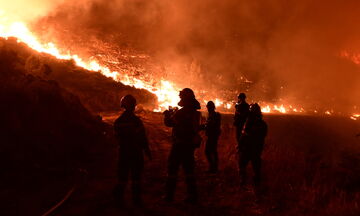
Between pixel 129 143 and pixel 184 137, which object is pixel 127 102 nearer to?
pixel 129 143

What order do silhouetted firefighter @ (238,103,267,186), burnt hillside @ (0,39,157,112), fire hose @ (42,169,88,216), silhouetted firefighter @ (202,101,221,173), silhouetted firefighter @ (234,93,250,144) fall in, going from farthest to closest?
burnt hillside @ (0,39,157,112) → silhouetted firefighter @ (202,101,221,173) → silhouetted firefighter @ (234,93,250,144) → silhouetted firefighter @ (238,103,267,186) → fire hose @ (42,169,88,216)

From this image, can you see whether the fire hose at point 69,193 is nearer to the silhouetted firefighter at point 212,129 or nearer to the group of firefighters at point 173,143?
the group of firefighters at point 173,143

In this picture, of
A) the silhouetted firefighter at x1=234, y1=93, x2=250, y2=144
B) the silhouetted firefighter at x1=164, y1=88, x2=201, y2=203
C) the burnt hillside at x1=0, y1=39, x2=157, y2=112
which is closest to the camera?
the silhouetted firefighter at x1=164, y1=88, x2=201, y2=203

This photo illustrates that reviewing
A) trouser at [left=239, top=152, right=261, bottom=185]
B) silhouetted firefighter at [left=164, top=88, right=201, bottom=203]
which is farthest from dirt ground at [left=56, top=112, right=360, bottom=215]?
silhouetted firefighter at [left=164, top=88, right=201, bottom=203]

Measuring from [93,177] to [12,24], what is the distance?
38.5 metres

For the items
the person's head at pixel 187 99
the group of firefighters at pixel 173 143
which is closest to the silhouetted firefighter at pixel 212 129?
the group of firefighters at pixel 173 143

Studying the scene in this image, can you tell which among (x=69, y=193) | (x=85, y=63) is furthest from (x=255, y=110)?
(x=85, y=63)

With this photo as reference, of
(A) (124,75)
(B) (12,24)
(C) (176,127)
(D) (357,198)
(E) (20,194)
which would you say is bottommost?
(E) (20,194)

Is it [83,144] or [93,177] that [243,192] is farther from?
[83,144]

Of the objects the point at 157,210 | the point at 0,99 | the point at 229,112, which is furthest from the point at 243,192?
the point at 229,112

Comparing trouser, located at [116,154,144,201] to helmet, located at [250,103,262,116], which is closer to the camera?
trouser, located at [116,154,144,201]

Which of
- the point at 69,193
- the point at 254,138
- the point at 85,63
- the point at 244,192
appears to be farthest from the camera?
the point at 85,63

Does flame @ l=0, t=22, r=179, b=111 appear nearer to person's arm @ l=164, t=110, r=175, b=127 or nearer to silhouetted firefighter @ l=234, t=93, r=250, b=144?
silhouetted firefighter @ l=234, t=93, r=250, b=144

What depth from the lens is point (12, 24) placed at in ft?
123
